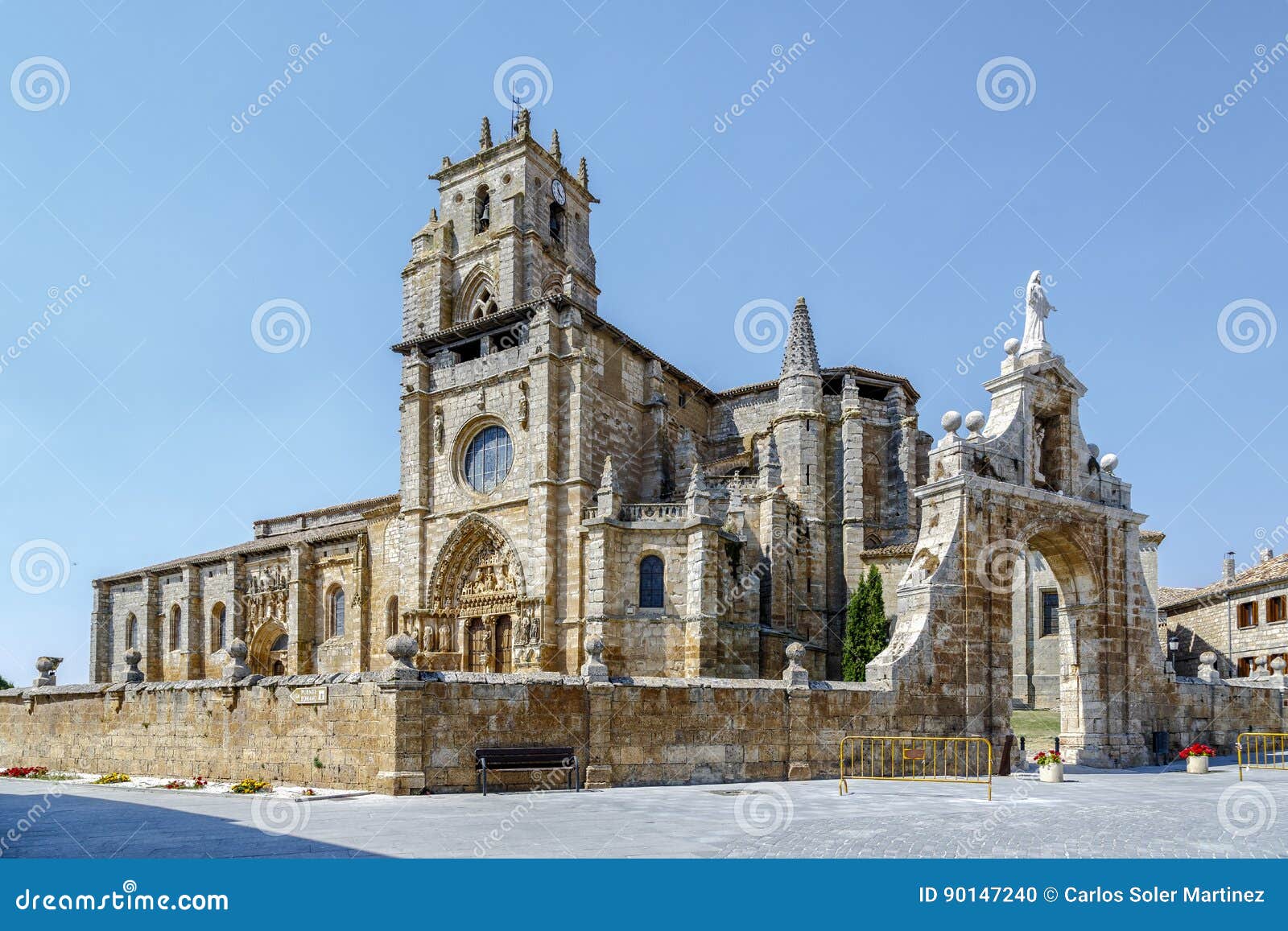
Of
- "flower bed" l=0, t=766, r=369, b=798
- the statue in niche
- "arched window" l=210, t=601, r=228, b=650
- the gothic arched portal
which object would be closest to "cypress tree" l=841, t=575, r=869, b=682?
the gothic arched portal

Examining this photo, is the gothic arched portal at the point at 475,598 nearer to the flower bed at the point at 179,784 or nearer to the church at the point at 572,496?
the church at the point at 572,496

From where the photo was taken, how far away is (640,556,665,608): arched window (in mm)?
33406

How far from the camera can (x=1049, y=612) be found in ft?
133

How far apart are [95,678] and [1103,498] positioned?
178 feet

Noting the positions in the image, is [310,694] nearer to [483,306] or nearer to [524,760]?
[524,760]

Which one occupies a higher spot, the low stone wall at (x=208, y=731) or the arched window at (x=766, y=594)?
the arched window at (x=766, y=594)

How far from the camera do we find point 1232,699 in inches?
998

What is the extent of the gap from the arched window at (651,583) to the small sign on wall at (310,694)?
55.9 feet

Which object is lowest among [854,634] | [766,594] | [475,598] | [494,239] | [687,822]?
[687,822]

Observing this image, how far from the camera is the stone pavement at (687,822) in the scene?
33.7ft

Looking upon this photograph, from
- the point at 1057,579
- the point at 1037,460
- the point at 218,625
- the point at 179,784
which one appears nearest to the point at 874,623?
the point at 1057,579

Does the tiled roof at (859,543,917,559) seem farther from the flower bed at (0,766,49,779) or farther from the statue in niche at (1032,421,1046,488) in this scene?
the flower bed at (0,766,49,779)

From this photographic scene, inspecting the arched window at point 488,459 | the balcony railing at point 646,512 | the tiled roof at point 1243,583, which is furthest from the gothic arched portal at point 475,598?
the tiled roof at point 1243,583

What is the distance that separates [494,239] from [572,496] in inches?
507
